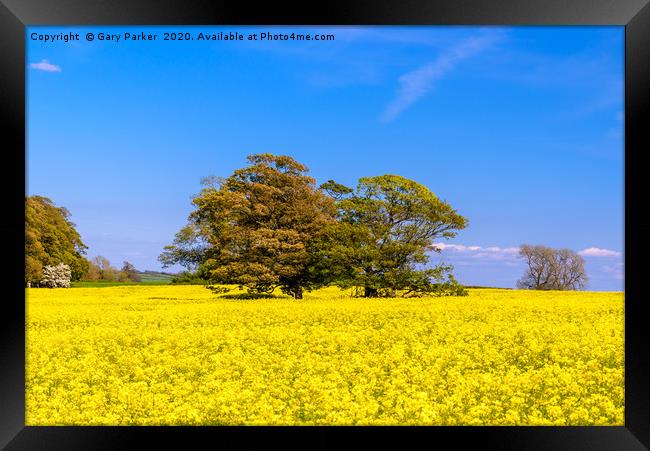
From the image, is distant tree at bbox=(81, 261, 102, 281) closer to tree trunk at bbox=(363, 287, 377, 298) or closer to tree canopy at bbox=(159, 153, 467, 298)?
tree canopy at bbox=(159, 153, 467, 298)

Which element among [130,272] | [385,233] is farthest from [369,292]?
[130,272]

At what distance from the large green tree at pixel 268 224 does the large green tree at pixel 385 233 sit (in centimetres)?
70

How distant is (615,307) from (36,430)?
1639 centimetres

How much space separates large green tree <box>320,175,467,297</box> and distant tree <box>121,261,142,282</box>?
11959 mm

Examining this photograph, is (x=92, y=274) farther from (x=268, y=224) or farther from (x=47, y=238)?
(x=268, y=224)

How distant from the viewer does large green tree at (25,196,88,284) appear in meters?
27.7

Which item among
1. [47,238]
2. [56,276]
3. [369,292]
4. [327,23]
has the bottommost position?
[369,292]

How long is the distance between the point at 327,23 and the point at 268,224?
17.0 metres

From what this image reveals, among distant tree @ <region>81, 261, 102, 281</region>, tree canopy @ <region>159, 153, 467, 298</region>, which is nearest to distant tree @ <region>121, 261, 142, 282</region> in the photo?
distant tree @ <region>81, 261, 102, 281</region>

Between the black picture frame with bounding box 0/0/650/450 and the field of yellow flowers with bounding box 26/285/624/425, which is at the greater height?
the black picture frame with bounding box 0/0/650/450

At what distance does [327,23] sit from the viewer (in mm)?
4844
